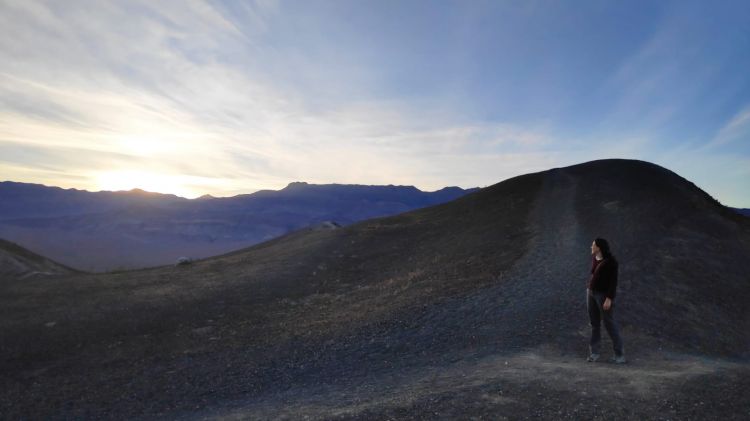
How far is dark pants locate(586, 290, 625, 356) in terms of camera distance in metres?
10.5

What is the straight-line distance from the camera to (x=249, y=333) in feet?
52.6

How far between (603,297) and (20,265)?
36.3 meters

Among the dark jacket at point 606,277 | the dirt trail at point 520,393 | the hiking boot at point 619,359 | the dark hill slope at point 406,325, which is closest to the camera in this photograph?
the dirt trail at point 520,393

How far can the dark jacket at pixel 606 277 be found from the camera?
10.4 metres

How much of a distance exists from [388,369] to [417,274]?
426 inches

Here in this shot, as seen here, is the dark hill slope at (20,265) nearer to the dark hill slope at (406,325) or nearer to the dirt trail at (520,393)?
the dark hill slope at (406,325)

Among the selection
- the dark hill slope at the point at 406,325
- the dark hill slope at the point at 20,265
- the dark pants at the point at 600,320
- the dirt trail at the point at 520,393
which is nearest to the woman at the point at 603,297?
the dark pants at the point at 600,320

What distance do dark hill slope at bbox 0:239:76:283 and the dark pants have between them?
101 feet

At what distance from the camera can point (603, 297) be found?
10.5 meters

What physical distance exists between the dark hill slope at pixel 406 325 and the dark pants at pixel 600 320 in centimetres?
68

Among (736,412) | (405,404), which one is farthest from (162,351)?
(736,412)

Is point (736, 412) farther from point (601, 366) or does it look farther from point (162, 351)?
point (162, 351)

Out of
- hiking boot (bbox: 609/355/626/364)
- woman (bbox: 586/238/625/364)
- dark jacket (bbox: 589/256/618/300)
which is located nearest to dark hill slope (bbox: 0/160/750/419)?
hiking boot (bbox: 609/355/626/364)

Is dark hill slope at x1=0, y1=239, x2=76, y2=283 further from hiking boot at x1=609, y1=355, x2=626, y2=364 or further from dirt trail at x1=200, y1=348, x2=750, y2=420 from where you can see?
hiking boot at x1=609, y1=355, x2=626, y2=364
